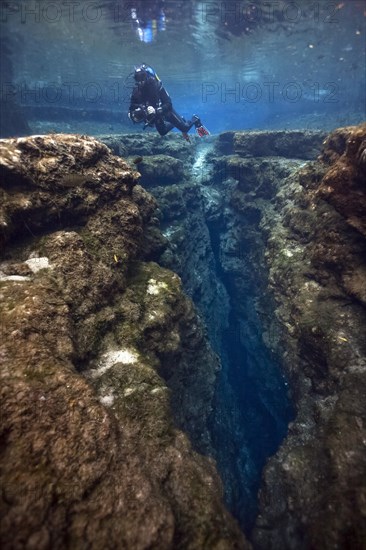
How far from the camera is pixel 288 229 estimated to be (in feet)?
28.9

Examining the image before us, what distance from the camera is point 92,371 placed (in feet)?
13.9

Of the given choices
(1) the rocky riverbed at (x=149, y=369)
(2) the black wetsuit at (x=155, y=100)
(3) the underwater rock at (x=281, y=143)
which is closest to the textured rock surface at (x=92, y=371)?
(1) the rocky riverbed at (x=149, y=369)

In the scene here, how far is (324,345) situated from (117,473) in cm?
453

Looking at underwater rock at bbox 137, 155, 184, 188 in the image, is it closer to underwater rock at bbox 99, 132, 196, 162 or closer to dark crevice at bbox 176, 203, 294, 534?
underwater rock at bbox 99, 132, 196, 162

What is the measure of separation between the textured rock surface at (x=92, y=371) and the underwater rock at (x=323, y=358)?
1.77 m

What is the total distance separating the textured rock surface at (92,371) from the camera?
8.48ft

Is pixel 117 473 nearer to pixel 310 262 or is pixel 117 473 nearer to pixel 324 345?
pixel 324 345

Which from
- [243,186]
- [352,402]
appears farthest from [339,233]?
[243,186]

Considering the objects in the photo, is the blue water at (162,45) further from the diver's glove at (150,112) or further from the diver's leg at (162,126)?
the diver's glove at (150,112)

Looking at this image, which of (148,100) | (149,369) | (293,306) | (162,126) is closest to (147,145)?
A: (162,126)

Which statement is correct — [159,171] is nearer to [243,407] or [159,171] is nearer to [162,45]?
[243,407]

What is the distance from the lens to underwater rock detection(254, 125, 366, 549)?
13.0ft

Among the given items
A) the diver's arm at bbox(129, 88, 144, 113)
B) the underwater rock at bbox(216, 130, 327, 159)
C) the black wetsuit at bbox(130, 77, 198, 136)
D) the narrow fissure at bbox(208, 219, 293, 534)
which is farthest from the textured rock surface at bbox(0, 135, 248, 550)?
the underwater rock at bbox(216, 130, 327, 159)

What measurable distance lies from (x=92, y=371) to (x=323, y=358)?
14.5 ft
